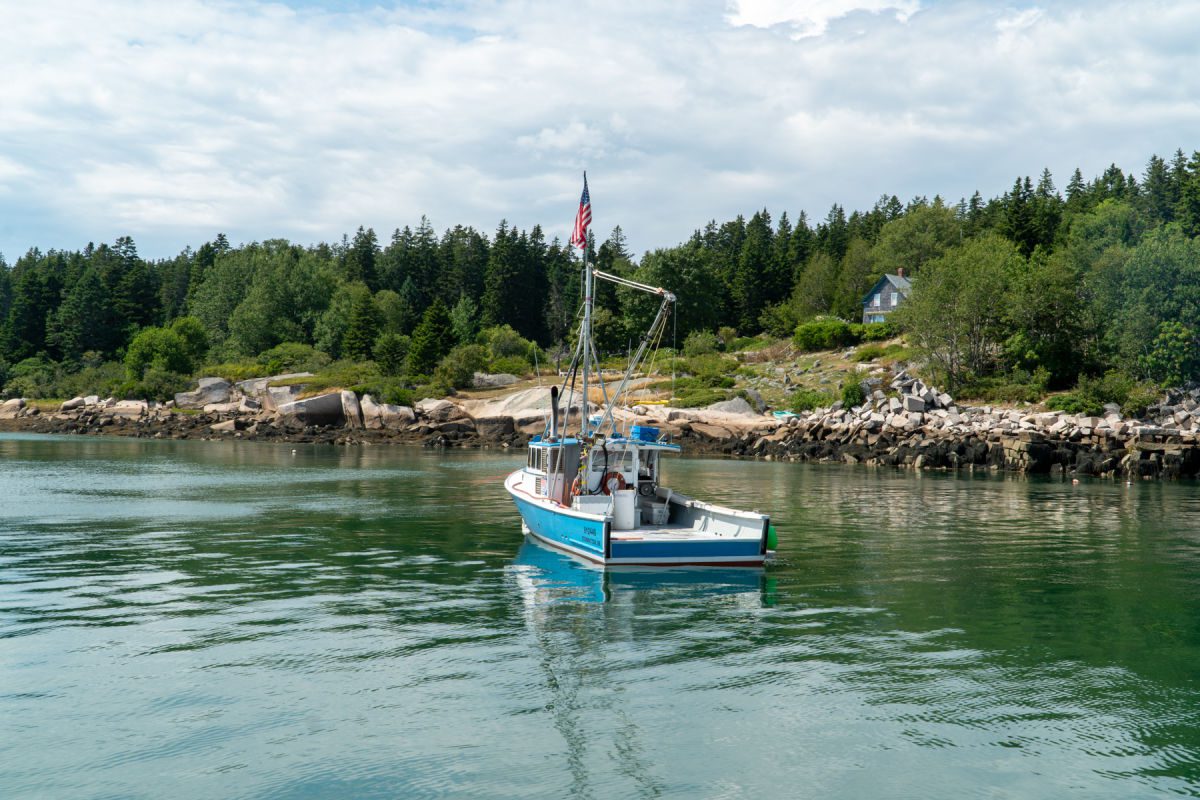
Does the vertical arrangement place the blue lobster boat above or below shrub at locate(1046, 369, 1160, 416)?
below

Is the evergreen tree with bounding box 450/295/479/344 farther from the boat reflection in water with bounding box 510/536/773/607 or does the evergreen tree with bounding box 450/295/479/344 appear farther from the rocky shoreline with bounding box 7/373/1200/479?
the boat reflection in water with bounding box 510/536/773/607

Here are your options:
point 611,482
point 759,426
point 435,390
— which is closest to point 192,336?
point 435,390

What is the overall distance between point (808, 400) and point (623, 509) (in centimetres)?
5793

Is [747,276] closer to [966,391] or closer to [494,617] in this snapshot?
[966,391]

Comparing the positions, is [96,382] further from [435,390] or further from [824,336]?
[824,336]

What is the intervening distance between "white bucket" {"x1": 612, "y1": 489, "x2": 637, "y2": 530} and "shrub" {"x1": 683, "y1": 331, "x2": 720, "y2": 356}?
7751 centimetres

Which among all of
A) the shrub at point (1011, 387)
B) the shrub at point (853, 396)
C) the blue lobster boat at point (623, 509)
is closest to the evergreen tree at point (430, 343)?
the shrub at point (853, 396)

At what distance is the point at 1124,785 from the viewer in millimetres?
11672

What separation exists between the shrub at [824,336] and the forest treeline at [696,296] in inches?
429

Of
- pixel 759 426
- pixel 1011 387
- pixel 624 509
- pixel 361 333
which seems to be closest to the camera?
pixel 624 509

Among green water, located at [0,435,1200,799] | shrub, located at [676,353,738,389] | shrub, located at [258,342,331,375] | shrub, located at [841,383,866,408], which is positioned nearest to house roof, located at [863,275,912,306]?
shrub, located at [676,353,738,389]

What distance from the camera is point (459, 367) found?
323ft

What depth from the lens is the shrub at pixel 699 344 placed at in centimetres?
10381

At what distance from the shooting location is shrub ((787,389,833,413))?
8144cm
